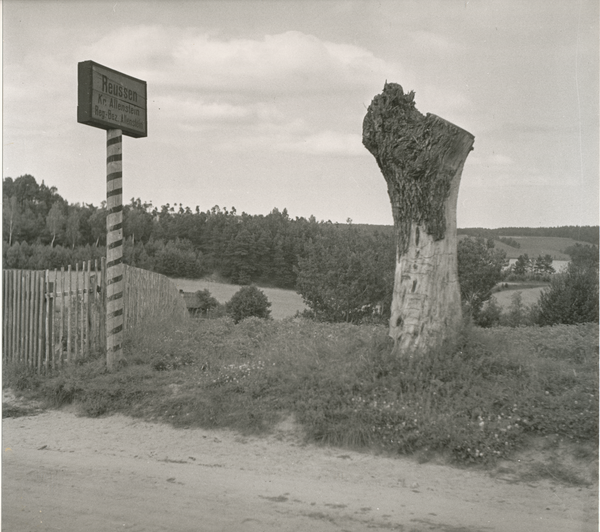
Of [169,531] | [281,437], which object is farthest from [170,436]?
[169,531]

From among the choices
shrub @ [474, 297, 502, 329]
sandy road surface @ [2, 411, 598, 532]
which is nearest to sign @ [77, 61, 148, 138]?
sandy road surface @ [2, 411, 598, 532]

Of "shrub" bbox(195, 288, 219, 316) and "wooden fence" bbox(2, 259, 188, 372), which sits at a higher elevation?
"wooden fence" bbox(2, 259, 188, 372)

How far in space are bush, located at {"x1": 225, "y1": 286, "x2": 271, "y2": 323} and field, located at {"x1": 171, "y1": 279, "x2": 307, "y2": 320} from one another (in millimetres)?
2293

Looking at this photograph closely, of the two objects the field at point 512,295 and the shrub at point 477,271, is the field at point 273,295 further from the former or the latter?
the field at point 512,295

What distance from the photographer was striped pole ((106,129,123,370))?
8242mm

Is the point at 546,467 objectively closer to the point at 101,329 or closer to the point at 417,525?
the point at 417,525

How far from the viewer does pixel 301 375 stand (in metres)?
6.70

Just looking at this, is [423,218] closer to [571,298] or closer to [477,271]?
[571,298]

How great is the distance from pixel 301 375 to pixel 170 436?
1.59 m

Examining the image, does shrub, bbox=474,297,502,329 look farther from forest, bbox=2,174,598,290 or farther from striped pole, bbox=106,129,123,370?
striped pole, bbox=106,129,123,370

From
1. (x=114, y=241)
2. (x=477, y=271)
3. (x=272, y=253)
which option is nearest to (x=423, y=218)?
(x=114, y=241)

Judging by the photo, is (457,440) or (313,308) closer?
(457,440)

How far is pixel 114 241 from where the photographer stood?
332 inches

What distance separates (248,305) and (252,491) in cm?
2354
